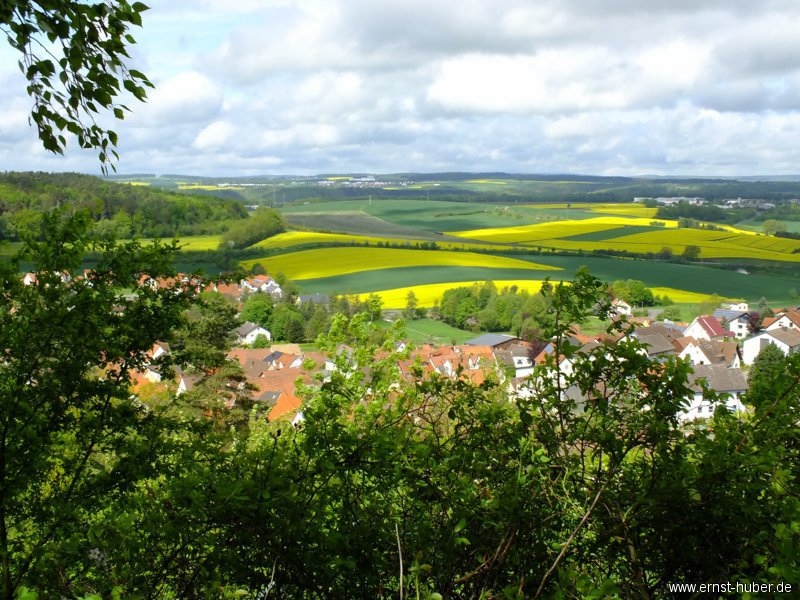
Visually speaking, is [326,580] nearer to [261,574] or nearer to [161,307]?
[261,574]

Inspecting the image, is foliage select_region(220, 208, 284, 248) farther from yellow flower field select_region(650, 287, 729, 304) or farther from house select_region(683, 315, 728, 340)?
house select_region(683, 315, 728, 340)

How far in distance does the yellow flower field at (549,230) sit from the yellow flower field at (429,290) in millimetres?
22476

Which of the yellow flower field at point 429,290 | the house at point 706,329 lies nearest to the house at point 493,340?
the yellow flower field at point 429,290

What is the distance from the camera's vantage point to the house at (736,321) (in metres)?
44.7

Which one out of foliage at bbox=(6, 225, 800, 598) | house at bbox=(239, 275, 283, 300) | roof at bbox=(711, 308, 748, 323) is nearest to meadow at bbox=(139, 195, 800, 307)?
house at bbox=(239, 275, 283, 300)

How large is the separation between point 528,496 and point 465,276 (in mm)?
58633

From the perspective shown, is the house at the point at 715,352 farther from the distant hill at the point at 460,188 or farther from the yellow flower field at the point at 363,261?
the distant hill at the point at 460,188

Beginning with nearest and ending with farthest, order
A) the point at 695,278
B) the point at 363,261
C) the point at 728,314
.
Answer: the point at 728,314
the point at 695,278
the point at 363,261

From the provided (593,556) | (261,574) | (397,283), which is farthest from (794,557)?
(397,283)

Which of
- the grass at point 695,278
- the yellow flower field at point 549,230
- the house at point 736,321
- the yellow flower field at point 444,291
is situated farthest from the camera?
the yellow flower field at point 549,230

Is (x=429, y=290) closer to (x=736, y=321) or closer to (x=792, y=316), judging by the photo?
(x=736, y=321)

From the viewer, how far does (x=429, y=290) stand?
56656 millimetres

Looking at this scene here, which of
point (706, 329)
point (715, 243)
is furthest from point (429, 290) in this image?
point (715, 243)

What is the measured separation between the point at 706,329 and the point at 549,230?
42.1 meters
